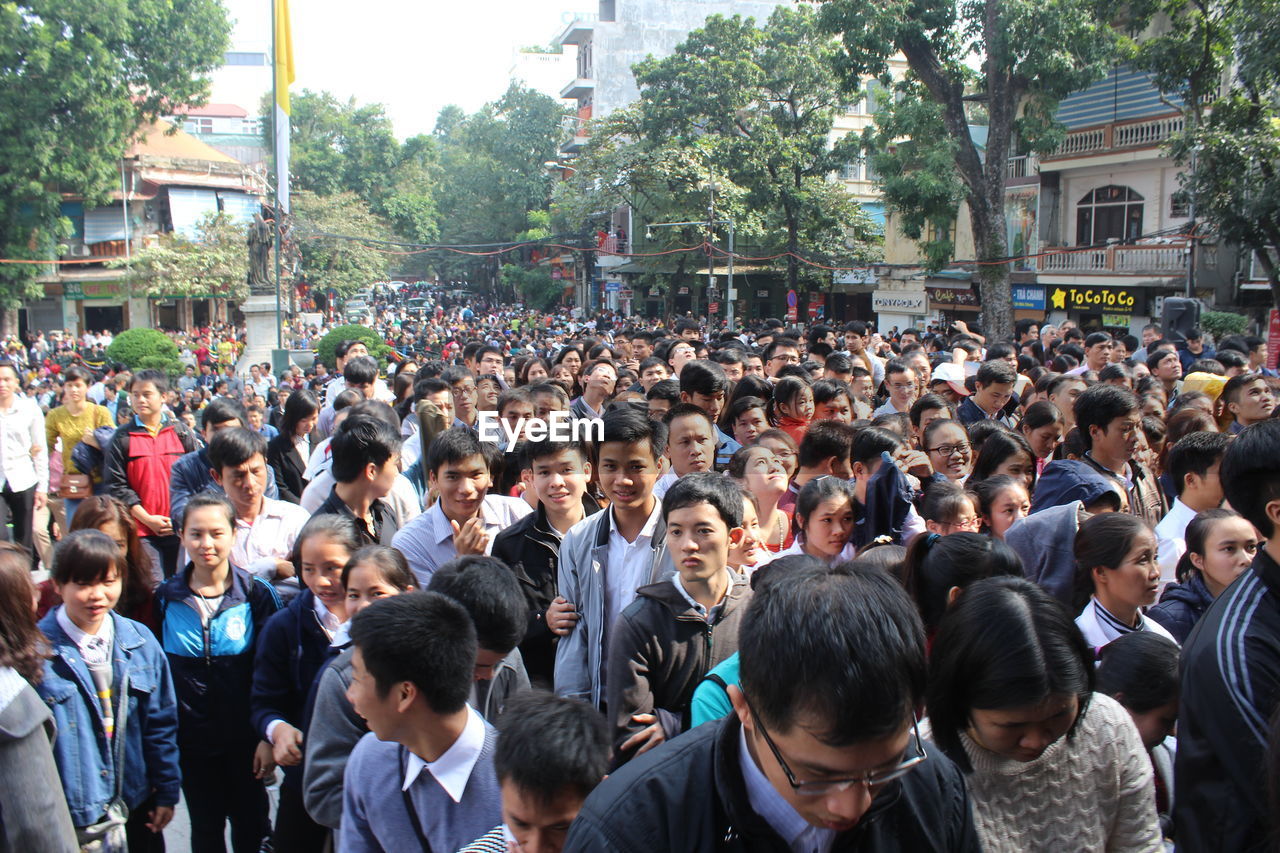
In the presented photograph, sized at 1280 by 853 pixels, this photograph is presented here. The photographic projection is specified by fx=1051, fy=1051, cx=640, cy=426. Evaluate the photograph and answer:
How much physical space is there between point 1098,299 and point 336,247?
29.4 m

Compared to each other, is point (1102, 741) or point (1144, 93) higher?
point (1144, 93)

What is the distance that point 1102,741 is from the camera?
2.10 m

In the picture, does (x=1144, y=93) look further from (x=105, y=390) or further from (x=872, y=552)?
(x=872, y=552)

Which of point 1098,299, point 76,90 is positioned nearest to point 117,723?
point 1098,299

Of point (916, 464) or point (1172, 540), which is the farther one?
point (916, 464)

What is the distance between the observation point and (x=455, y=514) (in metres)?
4.18

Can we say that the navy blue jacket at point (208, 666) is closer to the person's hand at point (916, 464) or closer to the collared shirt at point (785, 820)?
the collared shirt at point (785, 820)

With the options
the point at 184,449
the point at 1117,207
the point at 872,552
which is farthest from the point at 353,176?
the point at 872,552

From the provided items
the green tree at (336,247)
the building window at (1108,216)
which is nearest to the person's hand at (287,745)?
the building window at (1108,216)

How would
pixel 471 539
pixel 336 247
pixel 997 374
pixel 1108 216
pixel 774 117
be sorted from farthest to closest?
pixel 336 247 < pixel 774 117 < pixel 1108 216 < pixel 997 374 < pixel 471 539

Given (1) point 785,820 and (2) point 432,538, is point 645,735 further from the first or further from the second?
(2) point 432,538

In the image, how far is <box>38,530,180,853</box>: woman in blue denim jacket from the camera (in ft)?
10.1

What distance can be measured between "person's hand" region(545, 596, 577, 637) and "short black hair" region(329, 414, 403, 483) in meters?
1.25

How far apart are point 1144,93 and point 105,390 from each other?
21381 millimetres
